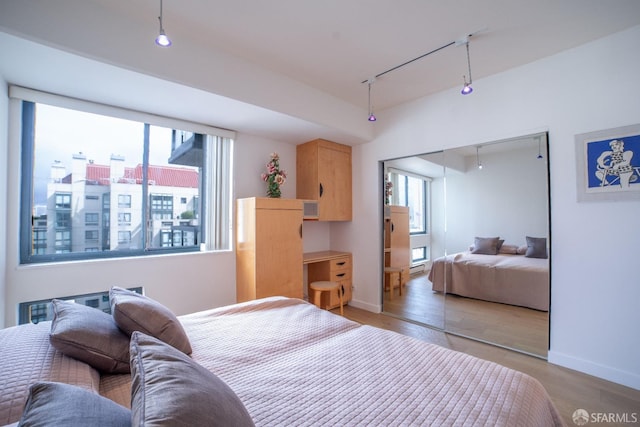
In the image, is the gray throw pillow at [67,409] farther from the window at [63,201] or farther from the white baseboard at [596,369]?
the white baseboard at [596,369]

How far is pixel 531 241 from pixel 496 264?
45 cm

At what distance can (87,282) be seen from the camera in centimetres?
241

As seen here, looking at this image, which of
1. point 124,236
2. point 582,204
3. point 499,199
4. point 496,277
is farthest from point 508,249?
point 124,236

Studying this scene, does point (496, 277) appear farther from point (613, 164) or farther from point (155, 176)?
point (155, 176)

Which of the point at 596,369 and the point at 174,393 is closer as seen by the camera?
the point at 174,393

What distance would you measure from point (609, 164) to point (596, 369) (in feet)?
5.70

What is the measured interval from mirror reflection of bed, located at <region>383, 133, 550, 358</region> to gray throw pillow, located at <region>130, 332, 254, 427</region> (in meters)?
3.08

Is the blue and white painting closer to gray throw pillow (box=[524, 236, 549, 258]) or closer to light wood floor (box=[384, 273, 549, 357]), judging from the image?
gray throw pillow (box=[524, 236, 549, 258])

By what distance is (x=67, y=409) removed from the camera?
0.65 metres

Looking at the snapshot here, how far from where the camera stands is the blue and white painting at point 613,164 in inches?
84.8

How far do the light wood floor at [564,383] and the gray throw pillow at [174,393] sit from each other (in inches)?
92.4

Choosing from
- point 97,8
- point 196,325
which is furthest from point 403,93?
point 196,325

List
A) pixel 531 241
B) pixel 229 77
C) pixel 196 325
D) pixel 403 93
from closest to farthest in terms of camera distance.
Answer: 1. pixel 196 325
2. pixel 229 77
3. pixel 531 241
4. pixel 403 93

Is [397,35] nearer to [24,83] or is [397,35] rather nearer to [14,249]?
[24,83]
